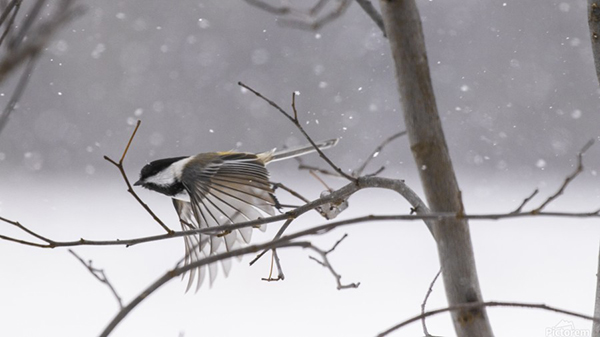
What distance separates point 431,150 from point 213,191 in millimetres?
552

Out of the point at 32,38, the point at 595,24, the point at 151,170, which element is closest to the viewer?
the point at 32,38

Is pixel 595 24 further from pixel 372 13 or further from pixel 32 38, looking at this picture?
pixel 32 38

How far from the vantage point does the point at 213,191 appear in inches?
38.0

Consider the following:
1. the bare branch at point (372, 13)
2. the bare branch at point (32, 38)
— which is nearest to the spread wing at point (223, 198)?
the bare branch at point (372, 13)

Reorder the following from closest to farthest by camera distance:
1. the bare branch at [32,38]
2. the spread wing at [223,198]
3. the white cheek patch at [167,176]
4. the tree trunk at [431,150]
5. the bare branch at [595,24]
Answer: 1. the bare branch at [32,38]
2. the tree trunk at [431,150]
3. the bare branch at [595,24]
4. the spread wing at [223,198]
5. the white cheek patch at [167,176]

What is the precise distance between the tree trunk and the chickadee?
0.38 metres

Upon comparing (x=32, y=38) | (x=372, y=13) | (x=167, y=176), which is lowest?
(x=32, y=38)

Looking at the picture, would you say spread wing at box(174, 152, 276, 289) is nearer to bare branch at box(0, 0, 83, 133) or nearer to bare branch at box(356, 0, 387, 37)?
bare branch at box(356, 0, 387, 37)

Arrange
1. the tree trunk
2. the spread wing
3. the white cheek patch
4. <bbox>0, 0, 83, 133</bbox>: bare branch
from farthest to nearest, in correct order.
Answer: the white cheek patch, the spread wing, the tree trunk, <bbox>0, 0, 83, 133</bbox>: bare branch

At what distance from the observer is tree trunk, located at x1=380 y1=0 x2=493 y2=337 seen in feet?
1.52

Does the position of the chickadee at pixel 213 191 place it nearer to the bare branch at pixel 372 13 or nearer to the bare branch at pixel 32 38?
the bare branch at pixel 372 13

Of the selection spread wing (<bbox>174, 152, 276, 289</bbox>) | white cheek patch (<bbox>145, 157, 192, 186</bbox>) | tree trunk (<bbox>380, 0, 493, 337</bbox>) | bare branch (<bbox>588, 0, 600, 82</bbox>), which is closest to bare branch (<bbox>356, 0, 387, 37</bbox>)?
tree trunk (<bbox>380, 0, 493, 337</bbox>)

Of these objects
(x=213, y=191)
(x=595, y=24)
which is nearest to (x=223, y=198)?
(x=213, y=191)

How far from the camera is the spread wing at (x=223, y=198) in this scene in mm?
856
